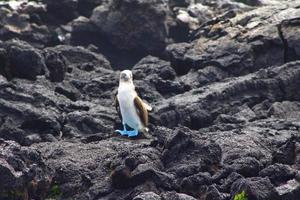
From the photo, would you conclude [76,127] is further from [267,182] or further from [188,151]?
[267,182]

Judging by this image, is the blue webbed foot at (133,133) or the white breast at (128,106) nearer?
the blue webbed foot at (133,133)

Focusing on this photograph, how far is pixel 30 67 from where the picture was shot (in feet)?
87.6

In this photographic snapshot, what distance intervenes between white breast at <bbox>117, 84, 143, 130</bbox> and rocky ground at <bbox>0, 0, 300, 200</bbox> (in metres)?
0.81

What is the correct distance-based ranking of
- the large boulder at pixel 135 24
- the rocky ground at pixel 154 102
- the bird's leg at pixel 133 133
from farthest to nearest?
the large boulder at pixel 135 24 → the bird's leg at pixel 133 133 → the rocky ground at pixel 154 102

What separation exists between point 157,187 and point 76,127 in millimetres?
8193

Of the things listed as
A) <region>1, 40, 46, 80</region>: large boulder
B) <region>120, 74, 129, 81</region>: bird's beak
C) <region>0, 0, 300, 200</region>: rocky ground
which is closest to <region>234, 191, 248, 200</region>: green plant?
<region>0, 0, 300, 200</region>: rocky ground

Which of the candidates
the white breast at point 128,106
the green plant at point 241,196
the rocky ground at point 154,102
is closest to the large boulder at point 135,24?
the rocky ground at point 154,102

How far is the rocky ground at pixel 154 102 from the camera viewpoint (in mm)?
16562

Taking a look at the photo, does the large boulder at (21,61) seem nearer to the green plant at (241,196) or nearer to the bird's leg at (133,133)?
the bird's leg at (133,133)

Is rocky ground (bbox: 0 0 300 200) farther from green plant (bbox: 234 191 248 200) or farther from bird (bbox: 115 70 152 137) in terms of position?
bird (bbox: 115 70 152 137)

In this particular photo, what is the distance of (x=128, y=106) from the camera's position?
23.4 metres

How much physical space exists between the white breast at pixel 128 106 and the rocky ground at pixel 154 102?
809 millimetres

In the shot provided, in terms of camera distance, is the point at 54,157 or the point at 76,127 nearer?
the point at 54,157

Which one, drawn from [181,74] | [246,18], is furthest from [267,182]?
[246,18]
